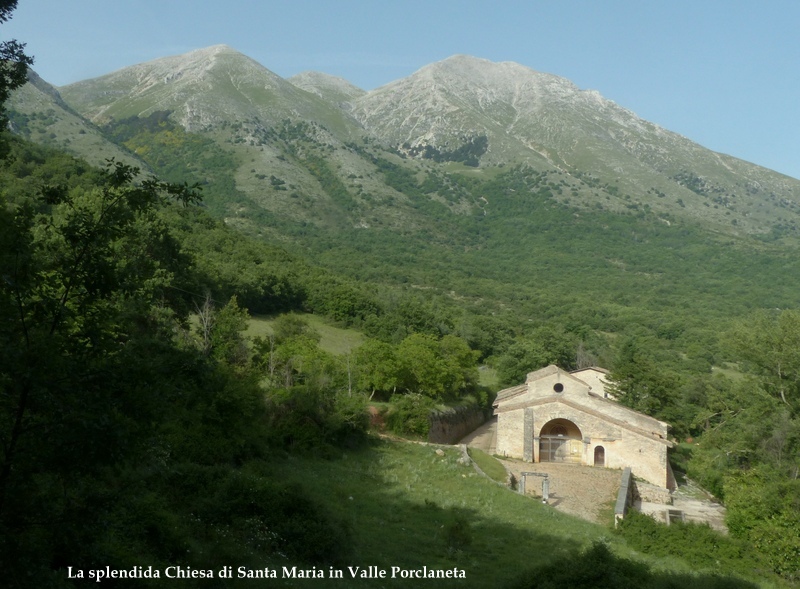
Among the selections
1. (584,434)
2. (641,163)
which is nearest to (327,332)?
(584,434)

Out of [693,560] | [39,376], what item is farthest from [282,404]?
[39,376]

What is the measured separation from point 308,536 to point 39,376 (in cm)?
781

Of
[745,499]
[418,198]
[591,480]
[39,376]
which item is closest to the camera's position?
[39,376]

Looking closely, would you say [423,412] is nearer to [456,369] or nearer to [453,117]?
[456,369]

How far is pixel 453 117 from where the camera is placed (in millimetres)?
198000

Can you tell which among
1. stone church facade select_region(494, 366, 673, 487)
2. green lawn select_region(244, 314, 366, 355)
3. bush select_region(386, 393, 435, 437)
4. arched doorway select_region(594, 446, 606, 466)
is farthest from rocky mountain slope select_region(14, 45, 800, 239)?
arched doorway select_region(594, 446, 606, 466)

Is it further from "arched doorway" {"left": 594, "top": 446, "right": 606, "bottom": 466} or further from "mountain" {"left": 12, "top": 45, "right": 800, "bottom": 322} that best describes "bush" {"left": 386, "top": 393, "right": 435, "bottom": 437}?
"mountain" {"left": 12, "top": 45, "right": 800, "bottom": 322}

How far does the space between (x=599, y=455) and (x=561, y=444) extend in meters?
2.03

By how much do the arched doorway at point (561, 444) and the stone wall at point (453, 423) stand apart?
5.54 m

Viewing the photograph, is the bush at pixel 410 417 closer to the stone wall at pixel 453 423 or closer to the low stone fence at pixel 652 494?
the stone wall at pixel 453 423

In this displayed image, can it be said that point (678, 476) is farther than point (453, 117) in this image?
No

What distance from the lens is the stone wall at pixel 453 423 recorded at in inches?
1366

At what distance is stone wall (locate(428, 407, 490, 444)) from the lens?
34.7 metres

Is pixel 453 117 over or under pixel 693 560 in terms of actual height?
over
